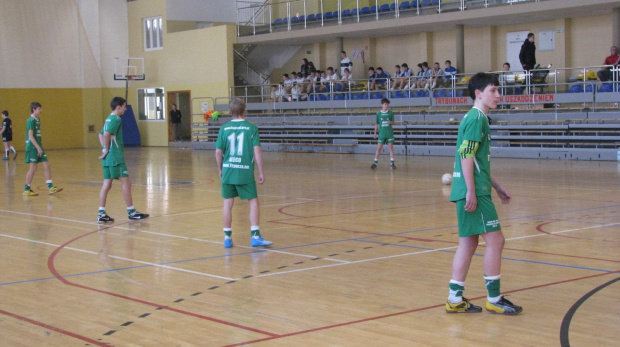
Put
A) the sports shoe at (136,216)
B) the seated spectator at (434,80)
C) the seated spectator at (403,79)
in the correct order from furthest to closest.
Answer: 1. the seated spectator at (403,79)
2. the seated spectator at (434,80)
3. the sports shoe at (136,216)

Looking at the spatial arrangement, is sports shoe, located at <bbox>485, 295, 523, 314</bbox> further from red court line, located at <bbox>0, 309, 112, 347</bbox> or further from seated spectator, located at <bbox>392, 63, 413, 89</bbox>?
seated spectator, located at <bbox>392, 63, 413, 89</bbox>

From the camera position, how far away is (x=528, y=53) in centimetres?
2572

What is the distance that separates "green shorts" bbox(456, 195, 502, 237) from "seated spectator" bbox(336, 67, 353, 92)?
26.5 m

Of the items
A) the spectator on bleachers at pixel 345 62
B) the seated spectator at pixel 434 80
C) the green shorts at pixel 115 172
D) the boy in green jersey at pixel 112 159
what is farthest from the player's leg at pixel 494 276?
the spectator on bleachers at pixel 345 62

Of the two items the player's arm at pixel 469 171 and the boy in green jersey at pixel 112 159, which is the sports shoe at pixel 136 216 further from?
the player's arm at pixel 469 171

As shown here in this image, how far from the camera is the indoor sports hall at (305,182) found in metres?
6.12

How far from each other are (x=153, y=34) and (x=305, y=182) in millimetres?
25476

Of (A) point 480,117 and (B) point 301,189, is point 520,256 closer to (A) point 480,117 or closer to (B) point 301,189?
(A) point 480,117

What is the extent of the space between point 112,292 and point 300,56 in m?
33.1

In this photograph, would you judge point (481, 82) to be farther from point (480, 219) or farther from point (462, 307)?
point (462, 307)

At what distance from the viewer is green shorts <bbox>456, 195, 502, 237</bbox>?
19.6ft

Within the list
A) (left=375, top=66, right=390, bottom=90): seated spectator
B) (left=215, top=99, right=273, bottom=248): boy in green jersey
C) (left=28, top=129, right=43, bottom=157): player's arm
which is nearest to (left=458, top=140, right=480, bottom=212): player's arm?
(left=215, top=99, right=273, bottom=248): boy in green jersey

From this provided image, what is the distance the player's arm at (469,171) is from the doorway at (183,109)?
117ft

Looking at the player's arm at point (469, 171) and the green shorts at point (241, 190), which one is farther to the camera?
the green shorts at point (241, 190)
